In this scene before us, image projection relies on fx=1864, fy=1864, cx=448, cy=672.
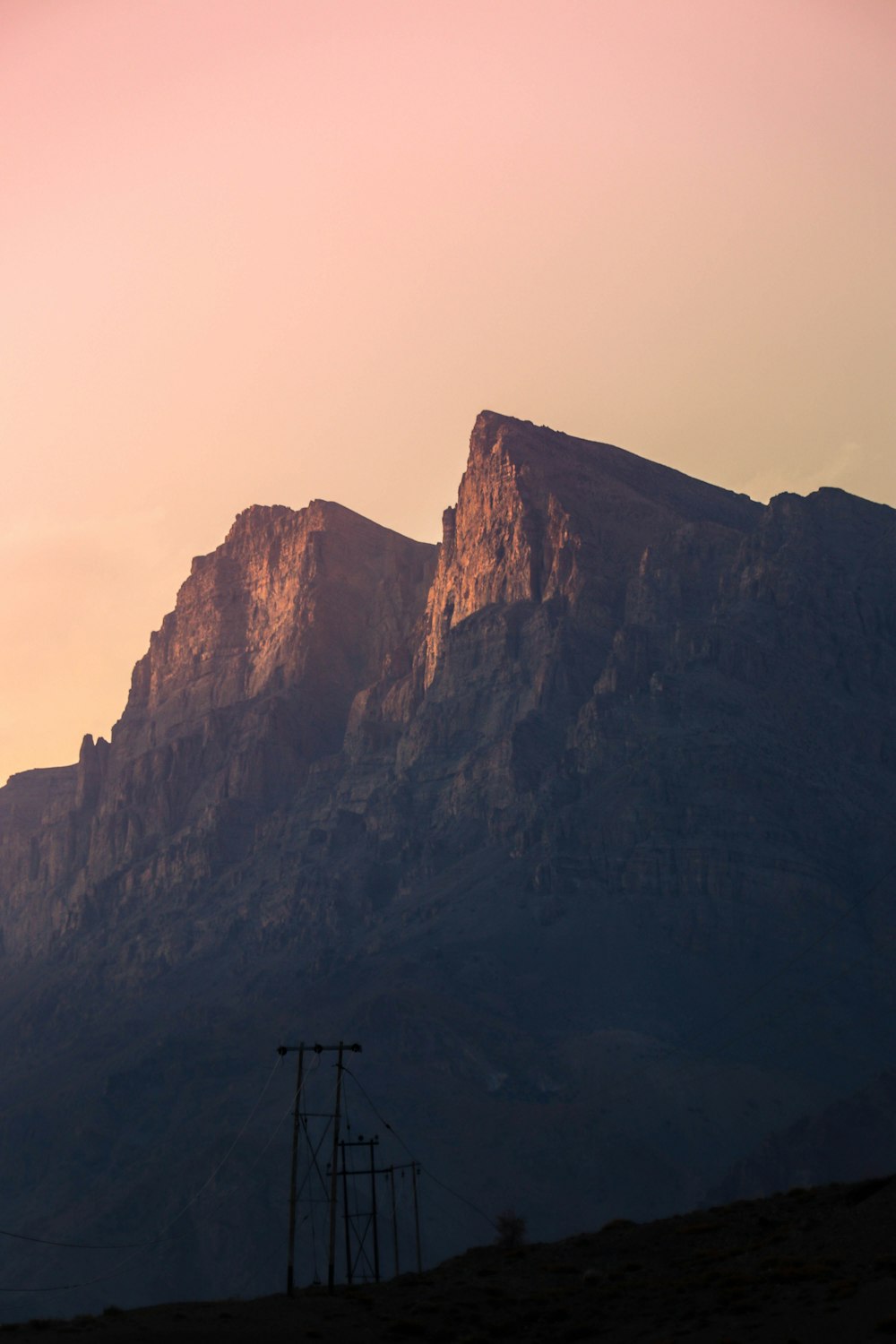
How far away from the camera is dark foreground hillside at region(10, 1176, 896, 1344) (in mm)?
67375

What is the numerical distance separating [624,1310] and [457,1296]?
9633 mm

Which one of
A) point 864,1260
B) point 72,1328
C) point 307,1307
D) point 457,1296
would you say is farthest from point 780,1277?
point 72,1328

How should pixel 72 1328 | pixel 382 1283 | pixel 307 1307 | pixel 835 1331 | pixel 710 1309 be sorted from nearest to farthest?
pixel 835 1331 < pixel 710 1309 < pixel 72 1328 < pixel 307 1307 < pixel 382 1283

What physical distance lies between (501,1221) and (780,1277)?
2337 inches

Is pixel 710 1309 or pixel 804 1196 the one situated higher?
pixel 804 1196

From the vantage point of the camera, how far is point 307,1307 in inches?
3199

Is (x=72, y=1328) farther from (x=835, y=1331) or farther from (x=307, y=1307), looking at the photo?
(x=835, y=1331)

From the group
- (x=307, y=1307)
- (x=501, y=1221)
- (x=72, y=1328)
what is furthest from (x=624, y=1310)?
(x=501, y=1221)

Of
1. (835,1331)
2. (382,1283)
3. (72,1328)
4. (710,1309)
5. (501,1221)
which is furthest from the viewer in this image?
(501,1221)

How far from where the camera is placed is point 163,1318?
78.4 m

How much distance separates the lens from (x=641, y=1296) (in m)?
74.9

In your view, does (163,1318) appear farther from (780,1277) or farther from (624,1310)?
(780,1277)

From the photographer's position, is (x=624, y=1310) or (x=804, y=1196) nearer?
(x=624, y=1310)

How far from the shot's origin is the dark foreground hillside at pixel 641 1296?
221ft
